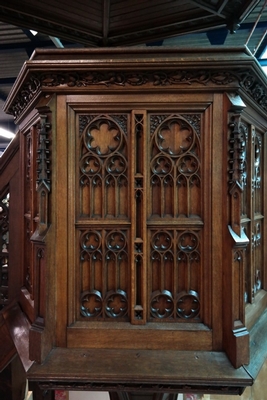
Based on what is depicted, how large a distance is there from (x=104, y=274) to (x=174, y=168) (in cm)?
51

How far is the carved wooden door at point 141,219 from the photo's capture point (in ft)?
3.57

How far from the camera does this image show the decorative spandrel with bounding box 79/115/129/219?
1101mm

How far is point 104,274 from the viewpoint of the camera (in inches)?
43.6

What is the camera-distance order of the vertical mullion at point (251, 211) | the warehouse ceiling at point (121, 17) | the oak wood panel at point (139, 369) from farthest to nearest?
the warehouse ceiling at point (121, 17) → the vertical mullion at point (251, 211) → the oak wood panel at point (139, 369)

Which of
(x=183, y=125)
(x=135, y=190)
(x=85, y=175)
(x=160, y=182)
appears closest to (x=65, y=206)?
(x=85, y=175)

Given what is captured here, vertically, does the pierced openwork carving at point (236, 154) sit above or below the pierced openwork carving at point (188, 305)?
above

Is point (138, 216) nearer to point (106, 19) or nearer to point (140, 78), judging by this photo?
point (140, 78)

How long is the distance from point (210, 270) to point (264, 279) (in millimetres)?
525

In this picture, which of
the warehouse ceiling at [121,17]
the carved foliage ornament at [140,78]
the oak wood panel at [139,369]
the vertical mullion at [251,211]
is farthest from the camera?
the warehouse ceiling at [121,17]

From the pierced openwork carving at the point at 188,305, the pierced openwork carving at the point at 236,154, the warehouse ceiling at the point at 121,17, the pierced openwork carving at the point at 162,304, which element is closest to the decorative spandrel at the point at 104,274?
the pierced openwork carving at the point at 162,304

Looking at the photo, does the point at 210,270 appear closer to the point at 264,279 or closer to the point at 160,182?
the point at 160,182

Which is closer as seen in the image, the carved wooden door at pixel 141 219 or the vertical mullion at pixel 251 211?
the carved wooden door at pixel 141 219

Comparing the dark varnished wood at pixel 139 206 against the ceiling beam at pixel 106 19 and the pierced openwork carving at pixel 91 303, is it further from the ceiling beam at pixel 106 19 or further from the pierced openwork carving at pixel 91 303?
the ceiling beam at pixel 106 19

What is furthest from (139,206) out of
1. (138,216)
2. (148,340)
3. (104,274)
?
(148,340)
